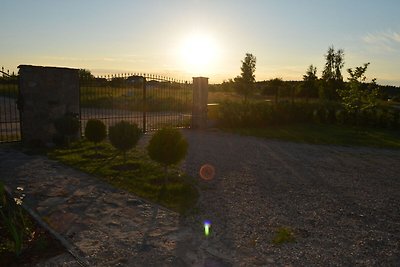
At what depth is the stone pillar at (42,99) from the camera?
11.7m

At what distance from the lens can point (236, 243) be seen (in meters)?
5.04

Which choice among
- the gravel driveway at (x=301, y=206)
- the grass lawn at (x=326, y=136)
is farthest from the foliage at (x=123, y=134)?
the grass lawn at (x=326, y=136)

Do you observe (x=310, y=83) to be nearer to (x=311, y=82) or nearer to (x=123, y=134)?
(x=311, y=82)

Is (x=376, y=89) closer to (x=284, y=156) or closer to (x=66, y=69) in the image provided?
(x=284, y=156)

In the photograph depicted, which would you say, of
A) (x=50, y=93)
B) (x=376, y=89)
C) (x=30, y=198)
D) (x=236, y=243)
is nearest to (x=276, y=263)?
(x=236, y=243)

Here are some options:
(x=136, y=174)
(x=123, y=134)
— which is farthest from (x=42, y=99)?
(x=136, y=174)

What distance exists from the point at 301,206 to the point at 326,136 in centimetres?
1085

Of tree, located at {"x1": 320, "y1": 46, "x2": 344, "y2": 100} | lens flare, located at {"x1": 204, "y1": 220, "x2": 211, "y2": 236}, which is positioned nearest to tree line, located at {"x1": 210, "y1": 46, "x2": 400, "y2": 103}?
tree, located at {"x1": 320, "y1": 46, "x2": 344, "y2": 100}

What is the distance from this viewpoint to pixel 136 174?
340 inches

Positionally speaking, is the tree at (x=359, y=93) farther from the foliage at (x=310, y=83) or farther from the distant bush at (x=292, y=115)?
the foliage at (x=310, y=83)

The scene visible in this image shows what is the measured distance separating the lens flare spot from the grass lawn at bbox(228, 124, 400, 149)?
22.4 ft

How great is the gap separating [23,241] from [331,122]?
21.3 metres

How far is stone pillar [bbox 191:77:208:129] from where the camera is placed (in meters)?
17.5

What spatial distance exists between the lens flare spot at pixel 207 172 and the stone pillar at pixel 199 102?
8.05 metres
